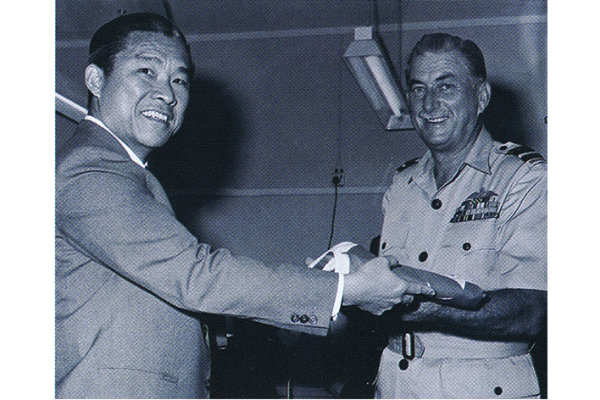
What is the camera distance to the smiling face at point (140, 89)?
1628 mm

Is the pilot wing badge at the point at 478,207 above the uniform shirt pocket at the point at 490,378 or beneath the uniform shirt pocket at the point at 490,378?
above

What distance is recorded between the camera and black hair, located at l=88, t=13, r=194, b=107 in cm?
164

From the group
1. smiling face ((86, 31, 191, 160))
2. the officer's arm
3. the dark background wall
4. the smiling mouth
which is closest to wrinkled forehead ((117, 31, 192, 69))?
smiling face ((86, 31, 191, 160))

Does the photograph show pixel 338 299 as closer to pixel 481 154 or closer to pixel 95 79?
pixel 95 79

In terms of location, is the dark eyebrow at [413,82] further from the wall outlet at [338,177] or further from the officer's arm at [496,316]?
the wall outlet at [338,177]

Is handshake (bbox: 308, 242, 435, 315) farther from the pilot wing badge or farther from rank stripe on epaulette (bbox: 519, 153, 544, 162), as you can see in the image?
rank stripe on epaulette (bbox: 519, 153, 544, 162)

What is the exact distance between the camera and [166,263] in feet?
4.52

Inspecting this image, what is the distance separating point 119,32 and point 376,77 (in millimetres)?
1849

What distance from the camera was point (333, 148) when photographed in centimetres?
506

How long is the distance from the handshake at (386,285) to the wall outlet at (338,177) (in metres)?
3.25

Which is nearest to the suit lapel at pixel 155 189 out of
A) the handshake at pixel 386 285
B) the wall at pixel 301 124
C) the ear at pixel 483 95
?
the handshake at pixel 386 285
